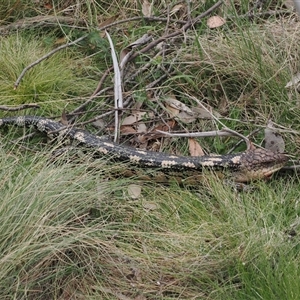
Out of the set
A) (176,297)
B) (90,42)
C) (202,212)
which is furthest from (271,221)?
(90,42)

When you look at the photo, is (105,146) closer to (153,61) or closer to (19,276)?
(153,61)

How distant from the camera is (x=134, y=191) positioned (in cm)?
452

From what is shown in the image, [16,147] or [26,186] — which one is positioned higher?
[26,186]

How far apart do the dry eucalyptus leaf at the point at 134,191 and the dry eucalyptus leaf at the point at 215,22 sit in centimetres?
171

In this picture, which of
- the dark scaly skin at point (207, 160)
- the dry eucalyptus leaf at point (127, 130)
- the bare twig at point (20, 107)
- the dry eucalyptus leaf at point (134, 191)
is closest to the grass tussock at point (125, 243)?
the dry eucalyptus leaf at point (134, 191)

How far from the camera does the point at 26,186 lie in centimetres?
406

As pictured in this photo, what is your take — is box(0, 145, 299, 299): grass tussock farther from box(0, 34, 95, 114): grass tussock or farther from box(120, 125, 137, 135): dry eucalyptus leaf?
box(0, 34, 95, 114): grass tussock

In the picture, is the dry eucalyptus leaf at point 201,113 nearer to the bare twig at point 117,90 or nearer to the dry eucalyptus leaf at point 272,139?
the dry eucalyptus leaf at point 272,139

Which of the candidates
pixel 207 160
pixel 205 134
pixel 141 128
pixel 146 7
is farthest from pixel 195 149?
pixel 146 7

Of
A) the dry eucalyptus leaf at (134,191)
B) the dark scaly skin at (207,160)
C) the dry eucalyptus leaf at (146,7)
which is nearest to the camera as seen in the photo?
Result: the dry eucalyptus leaf at (134,191)

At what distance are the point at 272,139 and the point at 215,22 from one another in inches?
49.5

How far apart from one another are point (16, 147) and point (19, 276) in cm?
144

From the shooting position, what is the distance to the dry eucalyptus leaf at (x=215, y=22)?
18.4ft

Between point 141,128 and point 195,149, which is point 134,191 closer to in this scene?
point 195,149
